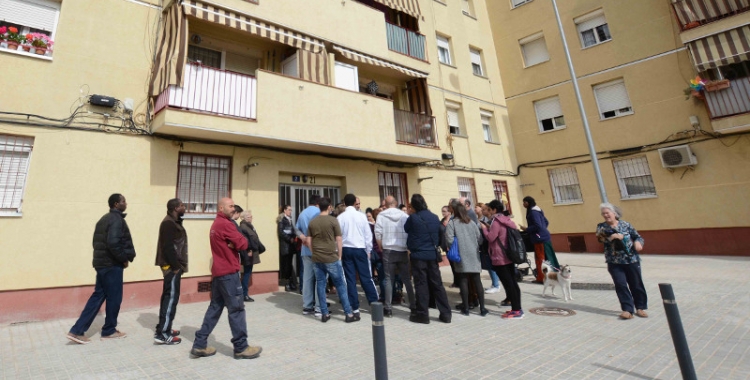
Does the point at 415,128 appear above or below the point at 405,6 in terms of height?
below

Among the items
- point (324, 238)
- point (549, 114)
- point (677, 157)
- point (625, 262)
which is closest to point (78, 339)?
point (324, 238)

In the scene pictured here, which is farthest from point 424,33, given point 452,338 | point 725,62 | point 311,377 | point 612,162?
point 311,377

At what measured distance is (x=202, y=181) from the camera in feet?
25.9

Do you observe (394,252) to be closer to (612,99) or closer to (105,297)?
(105,297)

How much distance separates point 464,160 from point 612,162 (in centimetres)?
587

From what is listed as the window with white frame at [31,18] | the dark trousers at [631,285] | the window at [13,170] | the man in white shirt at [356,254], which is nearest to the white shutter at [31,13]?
the window with white frame at [31,18]

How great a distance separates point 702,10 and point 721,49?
64.5 inches

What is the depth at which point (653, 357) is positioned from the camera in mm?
3670

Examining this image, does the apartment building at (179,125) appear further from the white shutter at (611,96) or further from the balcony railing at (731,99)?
the balcony railing at (731,99)

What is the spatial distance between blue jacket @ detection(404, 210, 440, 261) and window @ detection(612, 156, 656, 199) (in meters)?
11.6

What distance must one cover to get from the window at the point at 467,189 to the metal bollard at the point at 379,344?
11.2 meters

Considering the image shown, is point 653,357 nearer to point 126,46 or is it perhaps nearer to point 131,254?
point 131,254

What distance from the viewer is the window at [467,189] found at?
13.4m

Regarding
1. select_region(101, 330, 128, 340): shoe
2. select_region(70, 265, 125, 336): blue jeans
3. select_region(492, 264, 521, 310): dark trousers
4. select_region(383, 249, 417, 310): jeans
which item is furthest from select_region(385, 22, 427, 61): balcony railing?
select_region(101, 330, 128, 340): shoe
